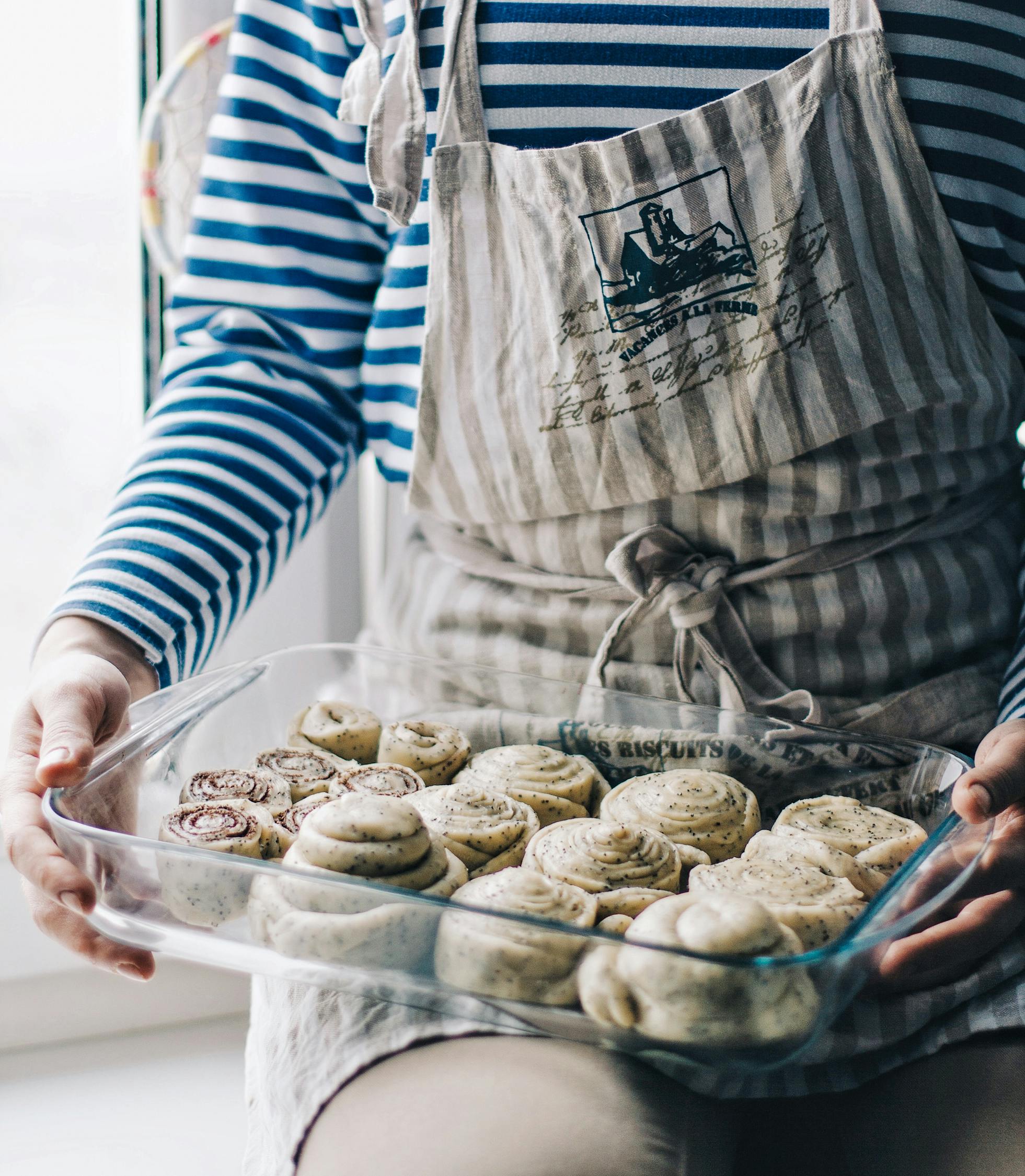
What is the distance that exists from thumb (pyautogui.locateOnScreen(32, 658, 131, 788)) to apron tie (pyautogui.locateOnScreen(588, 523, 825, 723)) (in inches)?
11.8

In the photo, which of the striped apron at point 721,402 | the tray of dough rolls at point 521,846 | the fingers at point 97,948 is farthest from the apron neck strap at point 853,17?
the fingers at point 97,948

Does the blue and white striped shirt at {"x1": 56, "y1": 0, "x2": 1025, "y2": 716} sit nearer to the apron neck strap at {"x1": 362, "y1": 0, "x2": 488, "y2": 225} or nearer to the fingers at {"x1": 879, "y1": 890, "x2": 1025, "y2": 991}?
the apron neck strap at {"x1": 362, "y1": 0, "x2": 488, "y2": 225}

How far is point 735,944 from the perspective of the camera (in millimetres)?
447

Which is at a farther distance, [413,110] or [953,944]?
[413,110]

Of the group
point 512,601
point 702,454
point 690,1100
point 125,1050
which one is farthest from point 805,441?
point 125,1050

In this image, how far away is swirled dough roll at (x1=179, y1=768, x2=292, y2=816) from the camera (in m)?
0.59

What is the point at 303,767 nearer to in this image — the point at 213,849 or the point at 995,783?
the point at 213,849

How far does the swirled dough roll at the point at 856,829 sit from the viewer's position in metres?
0.56

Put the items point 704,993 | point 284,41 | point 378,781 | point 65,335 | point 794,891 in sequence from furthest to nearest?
point 65,335 < point 284,41 < point 378,781 < point 794,891 < point 704,993

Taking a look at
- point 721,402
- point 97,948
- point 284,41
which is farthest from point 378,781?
point 284,41

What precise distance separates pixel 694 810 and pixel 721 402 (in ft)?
0.77

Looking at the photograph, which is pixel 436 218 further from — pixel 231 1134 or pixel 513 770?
pixel 231 1134

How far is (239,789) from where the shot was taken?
596 millimetres

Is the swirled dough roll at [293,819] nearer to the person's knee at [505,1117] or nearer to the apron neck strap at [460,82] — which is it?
the person's knee at [505,1117]
